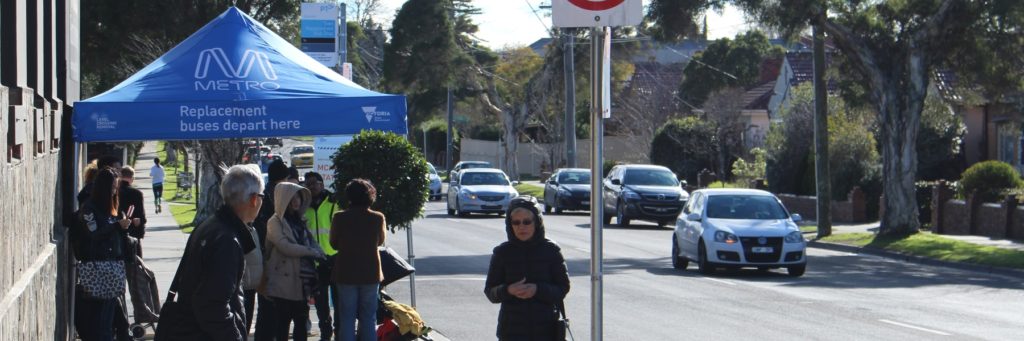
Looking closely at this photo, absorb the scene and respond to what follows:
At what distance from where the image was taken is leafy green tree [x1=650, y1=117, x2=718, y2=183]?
4728 cm

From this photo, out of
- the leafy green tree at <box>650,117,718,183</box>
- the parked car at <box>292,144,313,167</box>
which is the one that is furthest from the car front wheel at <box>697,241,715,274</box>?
the parked car at <box>292,144,313,167</box>

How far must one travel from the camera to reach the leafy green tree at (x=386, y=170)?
12.1 metres

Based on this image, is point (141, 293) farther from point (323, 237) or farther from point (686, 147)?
point (686, 147)

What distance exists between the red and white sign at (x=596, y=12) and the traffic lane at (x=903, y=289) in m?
7.86

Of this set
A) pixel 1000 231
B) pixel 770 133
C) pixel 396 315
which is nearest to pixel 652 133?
pixel 770 133

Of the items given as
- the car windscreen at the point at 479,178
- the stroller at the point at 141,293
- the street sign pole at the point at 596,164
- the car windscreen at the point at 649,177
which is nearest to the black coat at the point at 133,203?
the stroller at the point at 141,293

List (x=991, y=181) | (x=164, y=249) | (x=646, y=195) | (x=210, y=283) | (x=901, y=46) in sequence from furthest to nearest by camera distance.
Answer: (x=646, y=195) < (x=991, y=181) < (x=901, y=46) < (x=164, y=249) < (x=210, y=283)

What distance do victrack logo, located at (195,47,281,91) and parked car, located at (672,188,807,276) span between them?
33.9ft

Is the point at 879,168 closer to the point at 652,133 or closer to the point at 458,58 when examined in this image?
the point at 652,133

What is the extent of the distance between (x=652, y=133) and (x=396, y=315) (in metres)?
45.7

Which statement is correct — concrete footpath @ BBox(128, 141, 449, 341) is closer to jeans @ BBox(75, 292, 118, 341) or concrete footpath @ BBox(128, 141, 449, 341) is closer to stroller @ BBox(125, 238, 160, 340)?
stroller @ BBox(125, 238, 160, 340)

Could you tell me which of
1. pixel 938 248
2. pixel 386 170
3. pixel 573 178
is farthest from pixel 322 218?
pixel 573 178

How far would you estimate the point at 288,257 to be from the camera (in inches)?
372

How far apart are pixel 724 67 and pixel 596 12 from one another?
5612 cm
